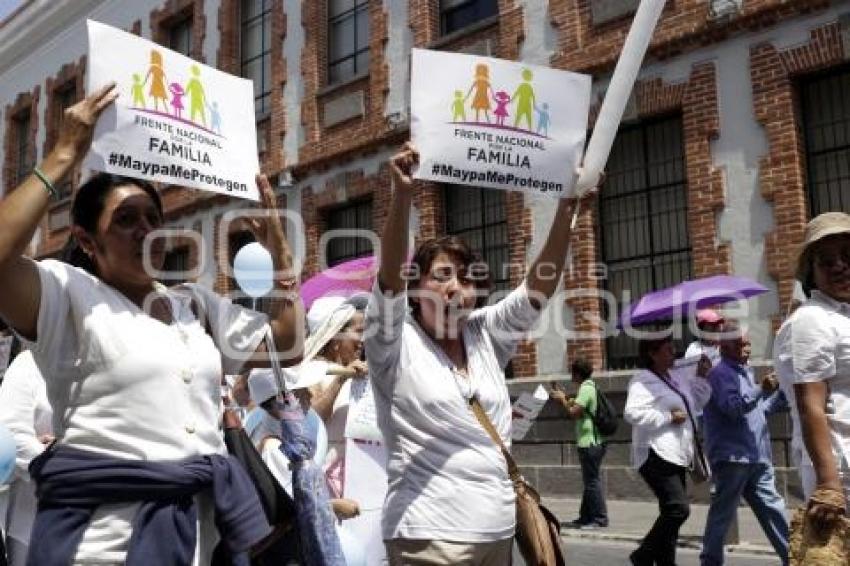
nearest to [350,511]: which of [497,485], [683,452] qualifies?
[497,485]

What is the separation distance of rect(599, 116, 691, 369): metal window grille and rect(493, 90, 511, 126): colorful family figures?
7.42 meters

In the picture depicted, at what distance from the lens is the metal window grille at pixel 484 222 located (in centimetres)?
1262

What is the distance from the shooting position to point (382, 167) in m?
14.3

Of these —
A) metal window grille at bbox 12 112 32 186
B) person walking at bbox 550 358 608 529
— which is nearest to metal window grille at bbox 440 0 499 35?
person walking at bbox 550 358 608 529

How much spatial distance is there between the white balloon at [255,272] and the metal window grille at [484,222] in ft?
27.0

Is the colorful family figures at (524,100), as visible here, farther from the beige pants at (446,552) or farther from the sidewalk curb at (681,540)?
the sidewalk curb at (681,540)

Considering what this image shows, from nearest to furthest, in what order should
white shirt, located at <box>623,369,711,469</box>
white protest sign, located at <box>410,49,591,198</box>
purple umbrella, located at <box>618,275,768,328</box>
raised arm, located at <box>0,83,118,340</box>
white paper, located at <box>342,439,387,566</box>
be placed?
raised arm, located at <box>0,83,118,340</box> < white protest sign, located at <box>410,49,591,198</box> < white paper, located at <box>342,439,387,566</box> < white shirt, located at <box>623,369,711,469</box> < purple umbrella, located at <box>618,275,768,328</box>

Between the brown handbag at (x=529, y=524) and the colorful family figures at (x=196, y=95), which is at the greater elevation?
the colorful family figures at (x=196, y=95)

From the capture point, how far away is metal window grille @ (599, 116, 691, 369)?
10852mm

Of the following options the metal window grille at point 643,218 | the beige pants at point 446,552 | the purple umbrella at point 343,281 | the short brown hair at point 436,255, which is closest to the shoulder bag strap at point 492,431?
the beige pants at point 446,552

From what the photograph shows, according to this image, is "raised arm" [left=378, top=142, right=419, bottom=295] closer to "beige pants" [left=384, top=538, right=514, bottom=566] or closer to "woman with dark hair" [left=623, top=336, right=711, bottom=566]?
"beige pants" [left=384, top=538, right=514, bottom=566]

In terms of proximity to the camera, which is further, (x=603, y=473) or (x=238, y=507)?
(x=603, y=473)

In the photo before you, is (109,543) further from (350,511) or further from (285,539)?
(350,511)

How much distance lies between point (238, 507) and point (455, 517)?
30.4 inches
